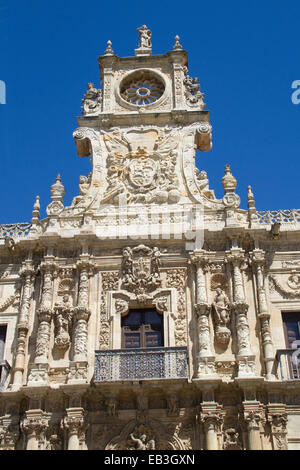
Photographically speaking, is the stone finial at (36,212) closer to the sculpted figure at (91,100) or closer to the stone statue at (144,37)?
the sculpted figure at (91,100)

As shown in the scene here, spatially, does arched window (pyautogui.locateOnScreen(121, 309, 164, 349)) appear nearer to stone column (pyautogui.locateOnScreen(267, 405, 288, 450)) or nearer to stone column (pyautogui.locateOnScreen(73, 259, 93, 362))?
stone column (pyautogui.locateOnScreen(73, 259, 93, 362))

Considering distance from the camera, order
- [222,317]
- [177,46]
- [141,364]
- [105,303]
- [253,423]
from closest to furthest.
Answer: [253,423] → [141,364] → [222,317] → [105,303] → [177,46]

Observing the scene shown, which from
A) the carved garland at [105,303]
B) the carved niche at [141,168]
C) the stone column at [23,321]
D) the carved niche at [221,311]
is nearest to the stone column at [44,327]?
the stone column at [23,321]

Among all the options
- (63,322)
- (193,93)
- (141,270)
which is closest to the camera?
(63,322)

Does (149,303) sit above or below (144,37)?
below

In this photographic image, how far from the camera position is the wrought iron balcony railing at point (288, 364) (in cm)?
1263

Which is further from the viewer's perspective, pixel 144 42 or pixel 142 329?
pixel 144 42

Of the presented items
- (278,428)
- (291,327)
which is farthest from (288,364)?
(278,428)

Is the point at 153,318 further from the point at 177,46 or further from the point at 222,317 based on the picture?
the point at 177,46

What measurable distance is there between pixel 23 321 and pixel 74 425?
263 centimetres

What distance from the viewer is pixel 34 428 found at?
12273mm

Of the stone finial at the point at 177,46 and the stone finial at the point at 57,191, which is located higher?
the stone finial at the point at 177,46

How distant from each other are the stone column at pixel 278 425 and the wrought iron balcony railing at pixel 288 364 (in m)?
0.63

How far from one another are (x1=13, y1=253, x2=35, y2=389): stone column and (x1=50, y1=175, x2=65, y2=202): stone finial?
175cm
